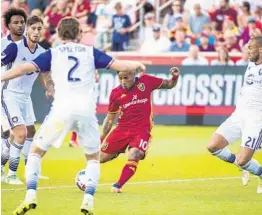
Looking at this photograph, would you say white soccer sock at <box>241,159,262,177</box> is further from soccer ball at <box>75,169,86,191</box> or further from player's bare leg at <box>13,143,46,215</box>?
player's bare leg at <box>13,143,46,215</box>

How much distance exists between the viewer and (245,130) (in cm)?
1490

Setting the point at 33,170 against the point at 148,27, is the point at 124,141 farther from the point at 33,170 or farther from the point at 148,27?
the point at 148,27

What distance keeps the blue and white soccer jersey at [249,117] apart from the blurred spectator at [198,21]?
13.6 metres

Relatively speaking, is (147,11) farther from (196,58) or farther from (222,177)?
(222,177)

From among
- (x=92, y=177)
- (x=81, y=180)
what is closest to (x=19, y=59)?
(x=81, y=180)

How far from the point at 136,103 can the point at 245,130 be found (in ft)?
5.45

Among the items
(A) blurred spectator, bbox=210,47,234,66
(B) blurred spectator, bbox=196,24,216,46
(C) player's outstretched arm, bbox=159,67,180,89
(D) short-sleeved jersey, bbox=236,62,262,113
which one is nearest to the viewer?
(C) player's outstretched arm, bbox=159,67,180,89

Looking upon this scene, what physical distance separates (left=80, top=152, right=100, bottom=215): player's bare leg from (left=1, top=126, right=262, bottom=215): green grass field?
28.8 inches

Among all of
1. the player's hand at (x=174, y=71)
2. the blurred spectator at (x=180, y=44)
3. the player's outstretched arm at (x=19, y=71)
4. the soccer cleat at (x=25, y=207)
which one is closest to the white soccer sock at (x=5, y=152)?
the player's hand at (x=174, y=71)

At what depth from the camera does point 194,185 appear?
52.1 feet

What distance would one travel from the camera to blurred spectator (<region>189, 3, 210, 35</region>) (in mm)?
28661

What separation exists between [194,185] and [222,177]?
51.0 inches

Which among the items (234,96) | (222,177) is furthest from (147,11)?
(222,177)

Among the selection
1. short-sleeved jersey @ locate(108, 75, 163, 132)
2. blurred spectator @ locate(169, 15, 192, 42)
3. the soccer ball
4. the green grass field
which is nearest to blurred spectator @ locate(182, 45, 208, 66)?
blurred spectator @ locate(169, 15, 192, 42)
